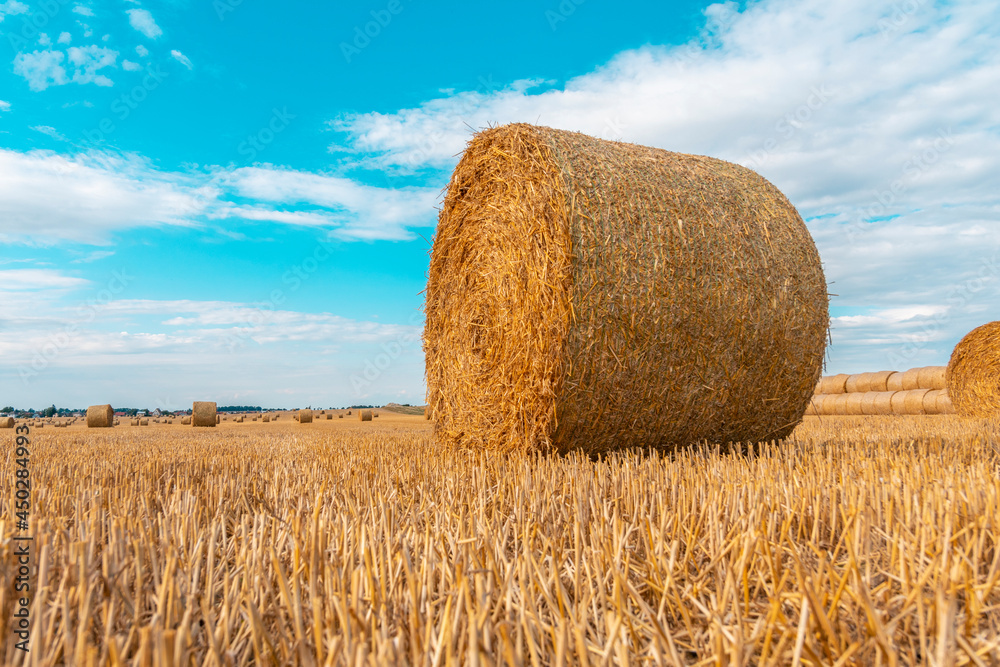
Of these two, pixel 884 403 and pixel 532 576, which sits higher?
pixel 532 576

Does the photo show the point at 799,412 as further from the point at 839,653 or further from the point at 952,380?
the point at 952,380

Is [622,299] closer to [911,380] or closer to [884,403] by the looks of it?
[884,403]

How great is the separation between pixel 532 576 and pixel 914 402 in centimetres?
1692

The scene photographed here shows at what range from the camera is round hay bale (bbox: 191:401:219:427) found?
16.7 meters

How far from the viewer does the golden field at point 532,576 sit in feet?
4.61

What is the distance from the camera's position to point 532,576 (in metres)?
1.79

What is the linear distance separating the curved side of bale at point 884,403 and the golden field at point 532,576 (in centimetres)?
1470

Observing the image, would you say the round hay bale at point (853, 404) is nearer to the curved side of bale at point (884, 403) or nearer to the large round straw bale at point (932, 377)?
the curved side of bale at point (884, 403)

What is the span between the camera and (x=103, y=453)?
655 centimetres

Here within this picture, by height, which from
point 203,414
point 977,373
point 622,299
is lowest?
point 203,414

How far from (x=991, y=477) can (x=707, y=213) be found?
2641 millimetres

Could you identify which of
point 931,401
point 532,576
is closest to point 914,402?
point 931,401

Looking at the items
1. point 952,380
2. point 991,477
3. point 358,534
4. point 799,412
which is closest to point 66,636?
point 358,534

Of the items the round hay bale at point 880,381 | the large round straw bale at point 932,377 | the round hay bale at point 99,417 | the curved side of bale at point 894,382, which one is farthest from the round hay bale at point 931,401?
the round hay bale at point 99,417
